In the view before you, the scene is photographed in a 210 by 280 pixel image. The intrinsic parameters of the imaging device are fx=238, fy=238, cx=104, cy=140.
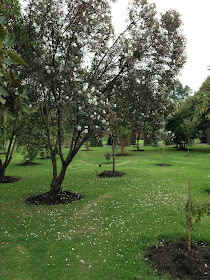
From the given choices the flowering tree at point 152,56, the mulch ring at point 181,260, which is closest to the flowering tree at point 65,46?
the flowering tree at point 152,56

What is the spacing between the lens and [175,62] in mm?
9289

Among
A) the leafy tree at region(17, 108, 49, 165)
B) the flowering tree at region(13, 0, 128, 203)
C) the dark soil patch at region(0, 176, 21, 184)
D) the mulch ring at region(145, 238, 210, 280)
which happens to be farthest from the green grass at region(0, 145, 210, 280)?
the leafy tree at region(17, 108, 49, 165)

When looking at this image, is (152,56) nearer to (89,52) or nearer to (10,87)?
(89,52)

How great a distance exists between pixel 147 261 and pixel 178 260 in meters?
0.67

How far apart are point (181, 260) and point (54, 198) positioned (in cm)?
611

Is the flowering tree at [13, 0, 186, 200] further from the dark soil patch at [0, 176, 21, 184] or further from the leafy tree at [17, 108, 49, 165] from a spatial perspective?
the dark soil patch at [0, 176, 21, 184]

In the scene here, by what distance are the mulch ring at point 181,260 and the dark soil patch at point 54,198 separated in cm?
488

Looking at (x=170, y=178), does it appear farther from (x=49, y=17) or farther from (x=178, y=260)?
(x=49, y=17)

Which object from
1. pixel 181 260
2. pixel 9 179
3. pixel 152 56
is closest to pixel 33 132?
pixel 9 179

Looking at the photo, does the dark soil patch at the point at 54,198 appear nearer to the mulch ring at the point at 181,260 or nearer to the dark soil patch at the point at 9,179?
the dark soil patch at the point at 9,179

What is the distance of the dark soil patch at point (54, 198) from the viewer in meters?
9.53

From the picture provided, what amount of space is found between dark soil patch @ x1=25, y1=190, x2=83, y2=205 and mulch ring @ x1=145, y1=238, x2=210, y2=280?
4877 mm

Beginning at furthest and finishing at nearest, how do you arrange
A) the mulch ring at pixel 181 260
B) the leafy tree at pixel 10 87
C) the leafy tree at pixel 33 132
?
the leafy tree at pixel 33 132 → the mulch ring at pixel 181 260 → the leafy tree at pixel 10 87

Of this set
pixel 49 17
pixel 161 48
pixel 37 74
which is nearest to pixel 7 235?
pixel 37 74
